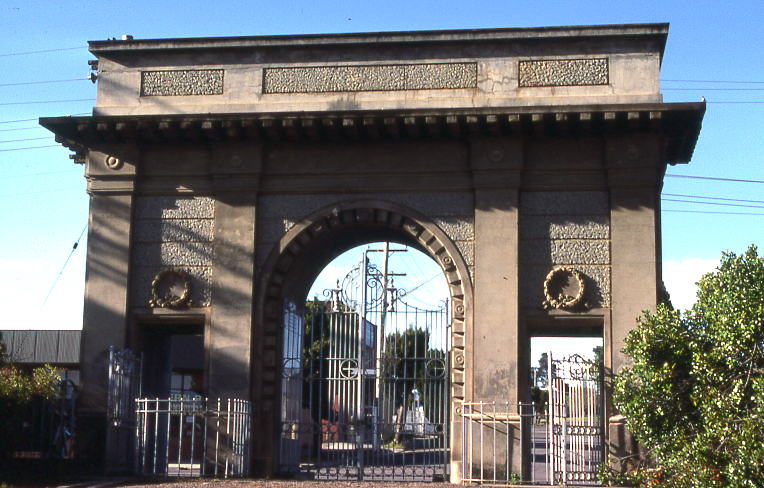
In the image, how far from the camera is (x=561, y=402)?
51.9 ft

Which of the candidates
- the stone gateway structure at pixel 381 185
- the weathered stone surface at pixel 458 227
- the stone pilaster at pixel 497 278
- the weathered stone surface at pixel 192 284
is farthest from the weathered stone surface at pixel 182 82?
the stone pilaster at pixel 497 278

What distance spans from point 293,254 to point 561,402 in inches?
196

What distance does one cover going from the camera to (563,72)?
1756 centimetres

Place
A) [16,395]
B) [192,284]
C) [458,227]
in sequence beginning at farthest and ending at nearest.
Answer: [192,284] → [458,227] → [16,395]

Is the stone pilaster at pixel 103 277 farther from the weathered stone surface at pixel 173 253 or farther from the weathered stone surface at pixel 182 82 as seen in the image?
the weathered stone surface at pixel 182 82

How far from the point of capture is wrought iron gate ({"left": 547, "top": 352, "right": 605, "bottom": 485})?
15.8 m

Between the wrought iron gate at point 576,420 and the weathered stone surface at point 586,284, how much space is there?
3.40ft

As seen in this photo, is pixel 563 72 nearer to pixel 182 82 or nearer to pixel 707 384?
pixel 182 82

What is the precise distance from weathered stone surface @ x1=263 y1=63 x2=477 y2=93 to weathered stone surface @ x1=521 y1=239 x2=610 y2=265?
9.28 feet

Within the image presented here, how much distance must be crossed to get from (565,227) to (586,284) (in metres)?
0.97

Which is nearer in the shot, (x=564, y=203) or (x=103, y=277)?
(x=564, y=203)

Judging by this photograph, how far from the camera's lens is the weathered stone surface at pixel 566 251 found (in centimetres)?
1708

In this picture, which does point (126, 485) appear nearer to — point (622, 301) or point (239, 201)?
point (239, 201)

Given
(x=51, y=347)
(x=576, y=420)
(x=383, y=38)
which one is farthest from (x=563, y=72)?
(x=51, y=347)
